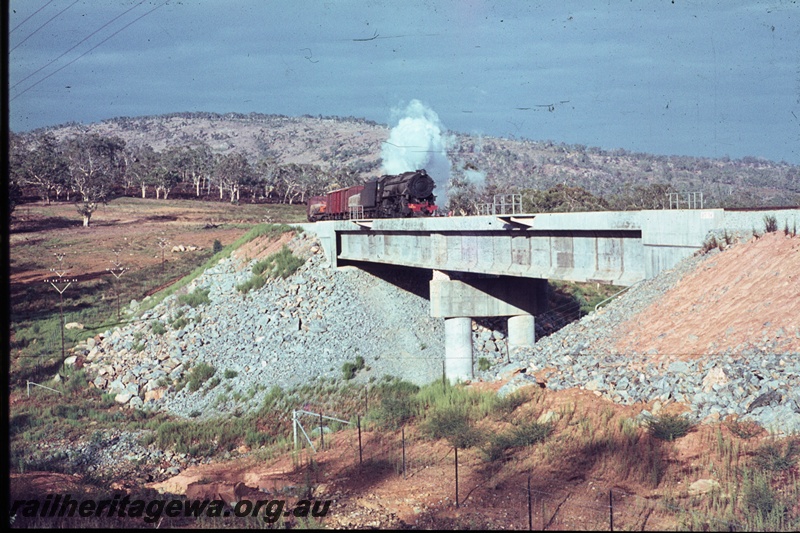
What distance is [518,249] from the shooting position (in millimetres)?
26062

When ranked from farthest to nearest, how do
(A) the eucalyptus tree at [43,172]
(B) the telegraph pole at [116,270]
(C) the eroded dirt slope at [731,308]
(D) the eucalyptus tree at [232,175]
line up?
1. (D) the eucalyptus tree at [232,175]
2. (A) the eucalyptus tree at [43,172]
3. (B) the telegraph pole at [116,270]
4. (C) the eroded dirt slope at [731,308]

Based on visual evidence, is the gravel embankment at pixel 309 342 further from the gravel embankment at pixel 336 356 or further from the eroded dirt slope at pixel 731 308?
the eroded dirt slope at pixel 731 308

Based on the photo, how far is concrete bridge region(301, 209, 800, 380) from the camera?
20.4m

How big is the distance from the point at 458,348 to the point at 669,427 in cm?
1777

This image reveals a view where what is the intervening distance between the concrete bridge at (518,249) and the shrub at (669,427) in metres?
6.38

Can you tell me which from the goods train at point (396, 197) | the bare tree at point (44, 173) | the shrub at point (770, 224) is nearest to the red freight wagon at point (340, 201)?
the goods train at point (396, 197)

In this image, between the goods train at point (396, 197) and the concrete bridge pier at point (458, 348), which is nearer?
the concrete bridge pier at point (458, 348)

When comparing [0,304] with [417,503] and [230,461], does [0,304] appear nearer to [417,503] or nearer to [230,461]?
[417,503]

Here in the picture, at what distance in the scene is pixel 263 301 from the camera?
132ft

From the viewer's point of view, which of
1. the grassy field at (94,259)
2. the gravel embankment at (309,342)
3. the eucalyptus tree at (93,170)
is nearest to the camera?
the gravel embankment at (309,342)

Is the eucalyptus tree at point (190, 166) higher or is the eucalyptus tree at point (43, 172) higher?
the eucalyptus tree at point (190, 166)

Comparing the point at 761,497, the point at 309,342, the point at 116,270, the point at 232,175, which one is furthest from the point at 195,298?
the point at 232,175

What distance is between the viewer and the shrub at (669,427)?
1473 cm

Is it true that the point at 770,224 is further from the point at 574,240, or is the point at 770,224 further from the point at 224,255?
the point at 224,255
